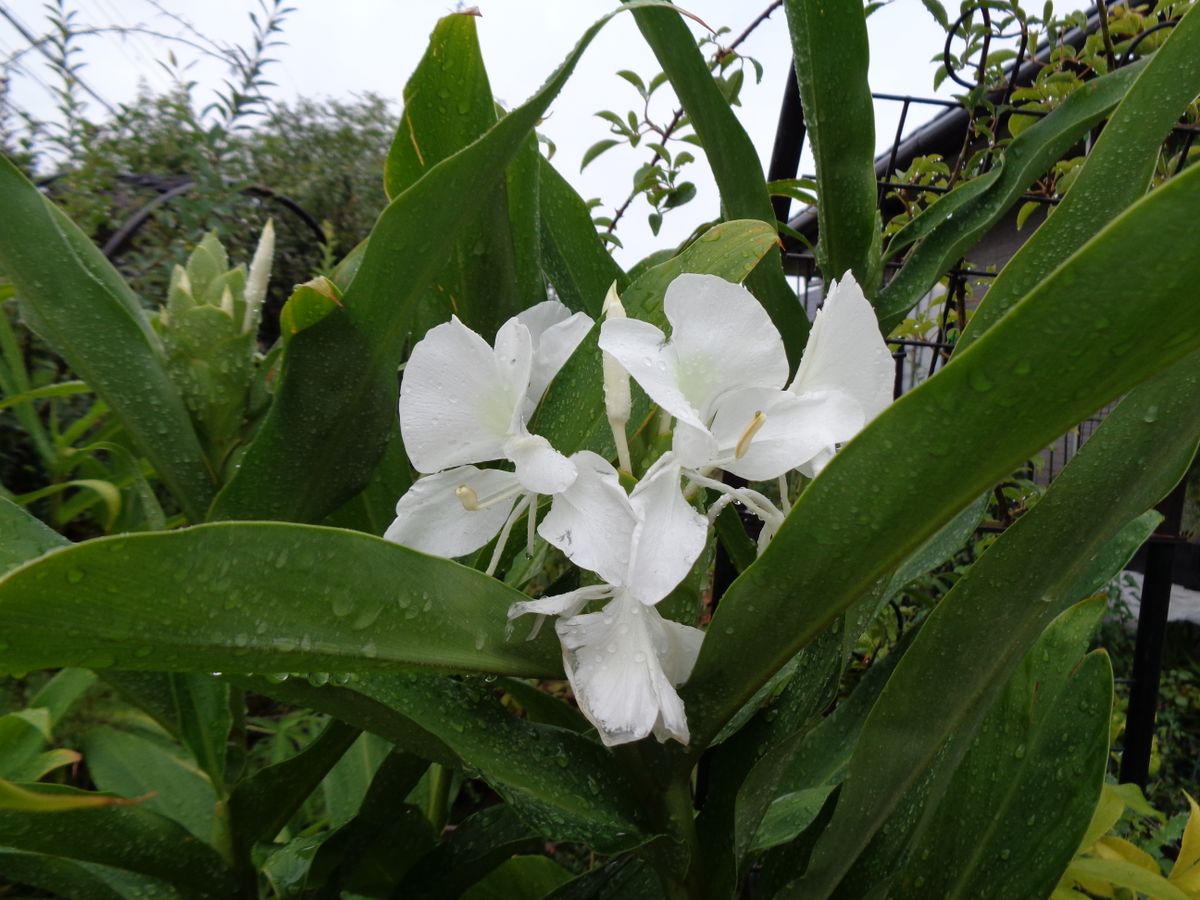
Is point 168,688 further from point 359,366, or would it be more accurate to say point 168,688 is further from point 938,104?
point 938,104

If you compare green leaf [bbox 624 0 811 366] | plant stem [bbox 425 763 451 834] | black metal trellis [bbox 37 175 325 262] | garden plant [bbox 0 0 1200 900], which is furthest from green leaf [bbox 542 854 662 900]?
black metal trellis [bbox 37 175 325 262]

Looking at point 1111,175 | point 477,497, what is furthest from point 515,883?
point 1111,175

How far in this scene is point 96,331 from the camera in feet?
1.65

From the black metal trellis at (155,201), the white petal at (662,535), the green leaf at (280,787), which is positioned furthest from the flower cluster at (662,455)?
the black metal trellis at (155,201)

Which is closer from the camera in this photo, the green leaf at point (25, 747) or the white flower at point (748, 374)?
the white flower at point (748, 374)

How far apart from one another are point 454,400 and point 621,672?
0.51 ft

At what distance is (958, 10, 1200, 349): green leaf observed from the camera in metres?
0.39

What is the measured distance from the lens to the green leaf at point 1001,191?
66 cm

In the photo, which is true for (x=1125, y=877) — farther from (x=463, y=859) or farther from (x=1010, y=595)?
(x=463, y=859)

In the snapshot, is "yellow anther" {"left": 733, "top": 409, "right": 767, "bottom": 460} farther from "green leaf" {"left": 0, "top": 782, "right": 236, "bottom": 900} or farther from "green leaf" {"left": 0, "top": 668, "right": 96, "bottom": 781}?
"green leaf" {"left": 0, "top": 668, "right": 96, "bottom": 781}

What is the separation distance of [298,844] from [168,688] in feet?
0.61

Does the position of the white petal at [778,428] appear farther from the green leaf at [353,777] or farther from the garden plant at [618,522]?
the green leaf at [353,777]

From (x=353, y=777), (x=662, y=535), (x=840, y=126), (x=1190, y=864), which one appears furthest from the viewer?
(x=353, y=777)

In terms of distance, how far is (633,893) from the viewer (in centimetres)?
56
